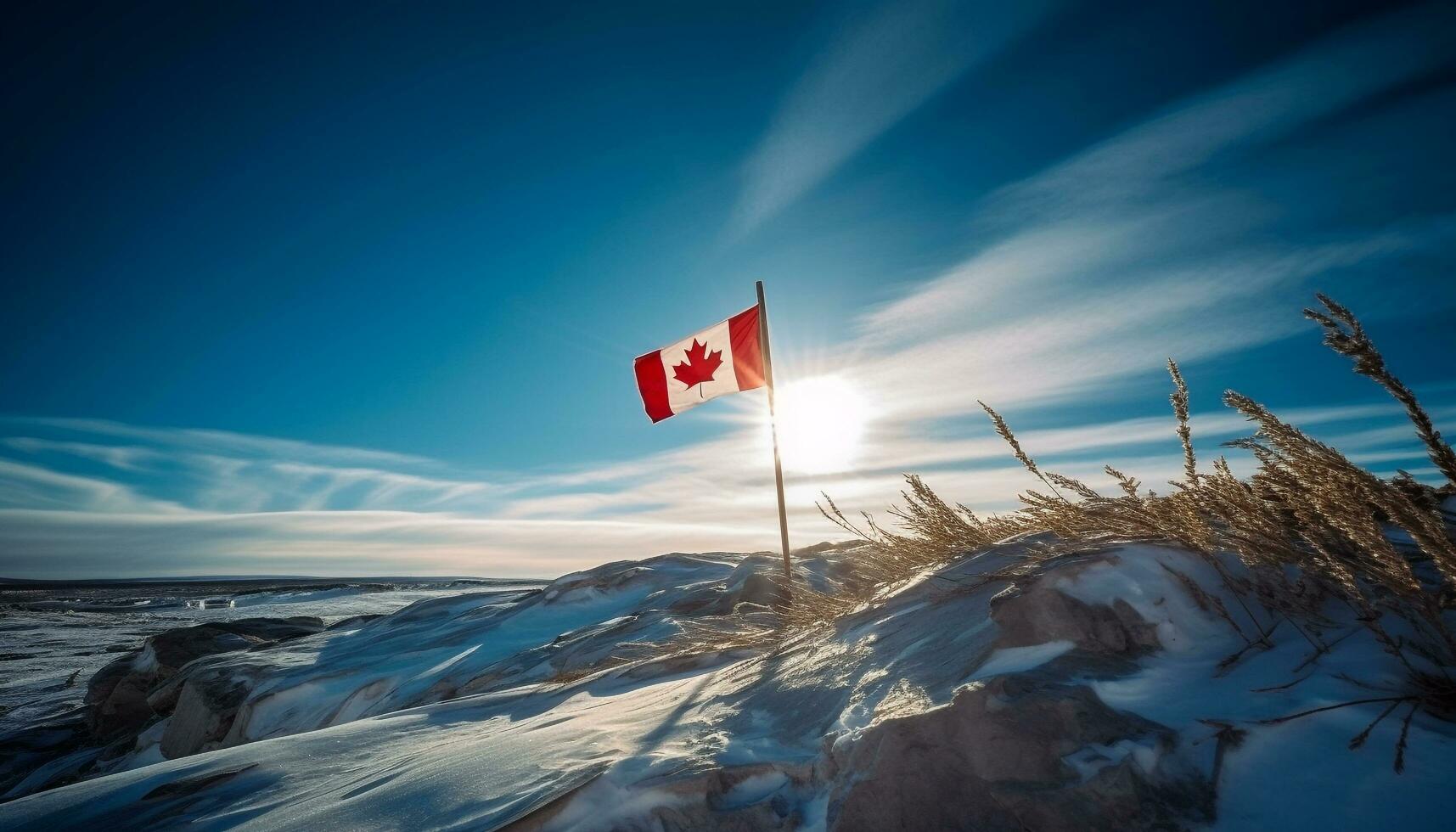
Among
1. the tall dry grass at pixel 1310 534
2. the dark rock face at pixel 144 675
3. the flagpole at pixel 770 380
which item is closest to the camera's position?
the tall dry grass at pixel 1310 534

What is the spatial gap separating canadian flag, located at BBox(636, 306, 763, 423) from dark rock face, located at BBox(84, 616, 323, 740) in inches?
326

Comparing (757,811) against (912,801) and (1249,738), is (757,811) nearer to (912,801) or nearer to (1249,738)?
(912,801)

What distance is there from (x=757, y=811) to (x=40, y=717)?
16399 millimetres

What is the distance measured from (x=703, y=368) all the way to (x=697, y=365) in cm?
9

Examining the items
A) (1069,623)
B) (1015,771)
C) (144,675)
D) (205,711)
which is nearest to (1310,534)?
(1069,623)

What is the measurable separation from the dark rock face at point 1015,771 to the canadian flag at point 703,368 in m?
4.96

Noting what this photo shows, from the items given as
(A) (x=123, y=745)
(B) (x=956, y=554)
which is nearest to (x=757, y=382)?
(B) (x=956, y=554)

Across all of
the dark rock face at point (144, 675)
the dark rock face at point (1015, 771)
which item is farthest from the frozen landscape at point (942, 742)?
the dark rock face at point (144, 675)

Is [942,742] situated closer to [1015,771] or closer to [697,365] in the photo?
[1015,771]

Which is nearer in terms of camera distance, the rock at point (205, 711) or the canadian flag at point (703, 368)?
the canadian flag at point (703, 368)

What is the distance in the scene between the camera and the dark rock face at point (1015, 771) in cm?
114

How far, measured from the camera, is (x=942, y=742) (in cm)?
138

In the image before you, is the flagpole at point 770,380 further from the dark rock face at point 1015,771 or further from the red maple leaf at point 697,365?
the dark rock face at point 1015,771

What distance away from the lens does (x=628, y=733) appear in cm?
204
